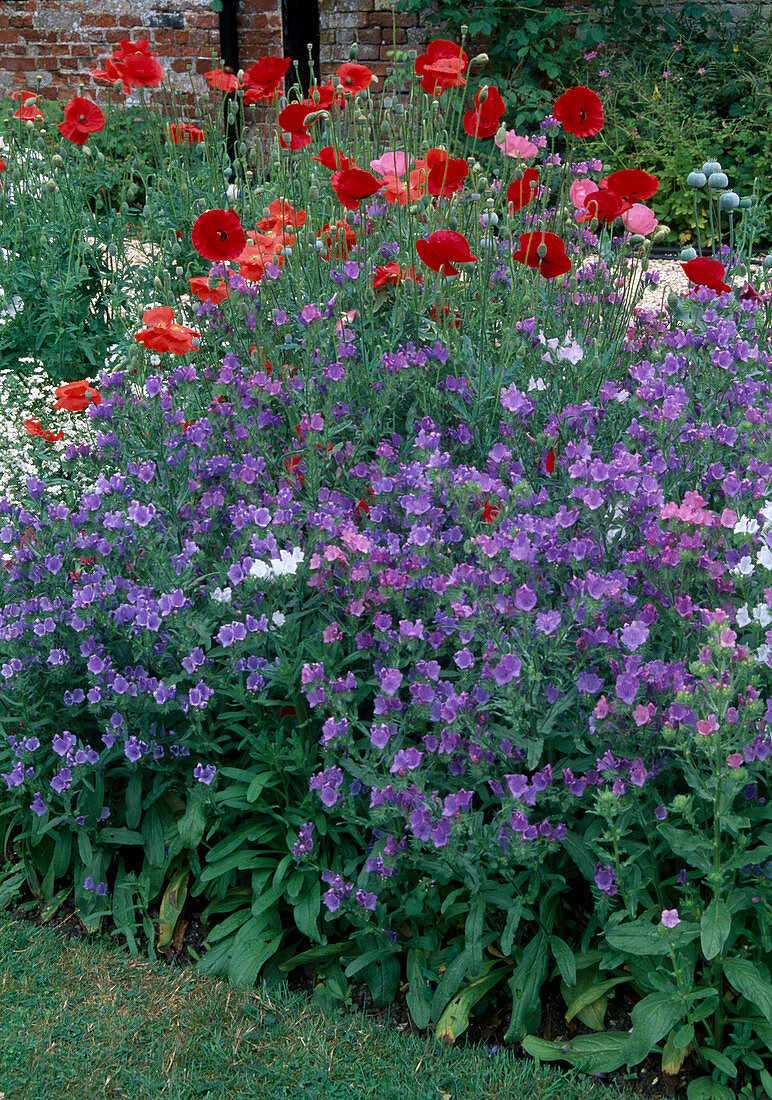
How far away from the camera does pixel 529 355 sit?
2.72 meters

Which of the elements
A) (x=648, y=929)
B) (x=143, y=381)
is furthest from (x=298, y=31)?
(x=648, y=929)

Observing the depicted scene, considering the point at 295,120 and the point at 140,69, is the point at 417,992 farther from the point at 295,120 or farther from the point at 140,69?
the point at 140,69

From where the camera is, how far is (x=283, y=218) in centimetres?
317

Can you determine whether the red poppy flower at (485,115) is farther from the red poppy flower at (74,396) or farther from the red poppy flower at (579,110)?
the red poppy flower at (74,396)

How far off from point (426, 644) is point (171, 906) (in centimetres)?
92

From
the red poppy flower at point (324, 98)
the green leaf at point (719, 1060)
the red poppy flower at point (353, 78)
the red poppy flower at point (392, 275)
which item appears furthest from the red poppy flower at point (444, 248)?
the green leaf at point (719, 1060)

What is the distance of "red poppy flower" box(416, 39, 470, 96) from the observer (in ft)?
9.80

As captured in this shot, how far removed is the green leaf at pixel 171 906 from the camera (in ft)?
8.04

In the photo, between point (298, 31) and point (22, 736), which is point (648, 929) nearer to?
point (22, 736)

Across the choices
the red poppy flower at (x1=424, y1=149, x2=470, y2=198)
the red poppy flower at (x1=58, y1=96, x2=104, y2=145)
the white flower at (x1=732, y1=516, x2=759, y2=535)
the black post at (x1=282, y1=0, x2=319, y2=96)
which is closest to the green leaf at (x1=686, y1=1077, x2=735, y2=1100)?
the white flower at (x1=732, y1=516, x2=759, y2=535)

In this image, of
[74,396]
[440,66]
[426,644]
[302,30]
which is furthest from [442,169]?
[302,30]

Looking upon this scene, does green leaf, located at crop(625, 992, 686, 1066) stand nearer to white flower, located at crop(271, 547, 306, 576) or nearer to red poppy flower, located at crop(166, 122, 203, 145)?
white flower, located at crop(271, 547, 306, 576)

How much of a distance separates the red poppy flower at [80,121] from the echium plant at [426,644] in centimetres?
151

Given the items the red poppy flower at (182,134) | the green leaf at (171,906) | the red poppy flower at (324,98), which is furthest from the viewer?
the red poppy flower at (182,134)
